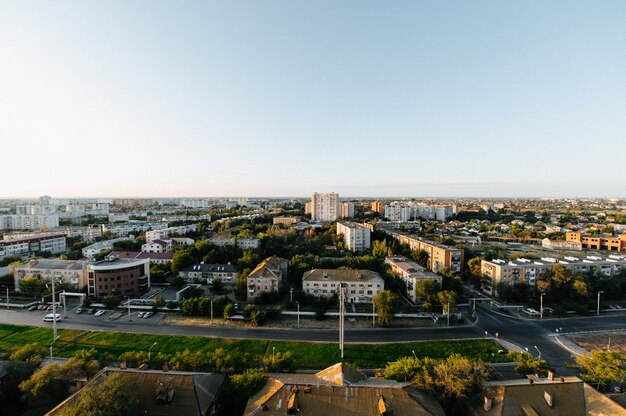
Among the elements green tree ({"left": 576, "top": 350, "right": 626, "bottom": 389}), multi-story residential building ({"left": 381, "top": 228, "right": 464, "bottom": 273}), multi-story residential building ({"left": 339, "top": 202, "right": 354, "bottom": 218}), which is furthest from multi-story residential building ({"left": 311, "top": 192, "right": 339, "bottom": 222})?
green tree ({"left": 576, "top": 350, "right": 626, "bottom": 389})

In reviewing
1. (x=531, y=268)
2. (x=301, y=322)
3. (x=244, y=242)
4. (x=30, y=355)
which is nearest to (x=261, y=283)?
(x=301, y=322)

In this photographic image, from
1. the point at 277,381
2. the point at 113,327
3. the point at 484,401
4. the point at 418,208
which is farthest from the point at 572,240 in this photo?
the point at 113,327

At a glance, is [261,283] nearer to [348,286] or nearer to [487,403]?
[348,286]

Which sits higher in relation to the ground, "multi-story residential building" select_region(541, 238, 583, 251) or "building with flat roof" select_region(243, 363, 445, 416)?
"building with flat roof" select_region(243, 363, 445, 416)

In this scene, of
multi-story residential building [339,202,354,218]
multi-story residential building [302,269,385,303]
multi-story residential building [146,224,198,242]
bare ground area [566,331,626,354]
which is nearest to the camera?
bare ground area [566,331,626,354]

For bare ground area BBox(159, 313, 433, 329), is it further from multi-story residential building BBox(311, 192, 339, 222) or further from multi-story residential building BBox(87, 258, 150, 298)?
multi-story residential building BBox(311, 192, 339, 222)

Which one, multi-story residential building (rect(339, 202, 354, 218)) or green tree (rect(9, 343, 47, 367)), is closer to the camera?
green tree (rect(9, 343, 47, 367))
